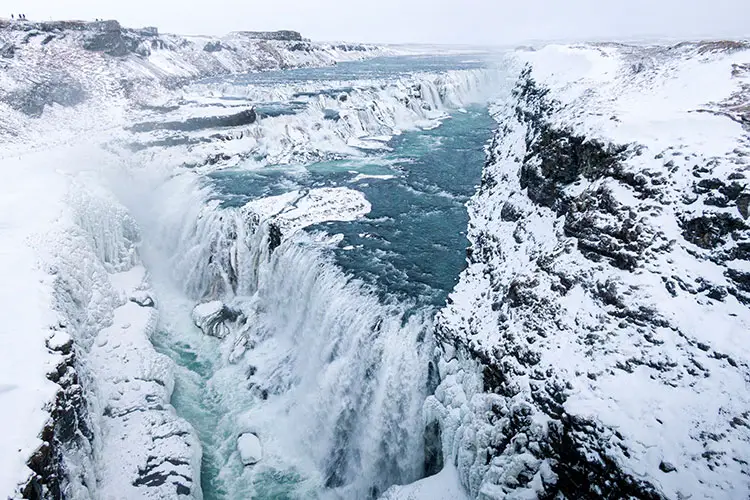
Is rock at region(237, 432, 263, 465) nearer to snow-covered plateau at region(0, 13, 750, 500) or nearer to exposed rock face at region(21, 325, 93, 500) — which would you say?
snow-covered plateau at region(0, 13, 750, 500)

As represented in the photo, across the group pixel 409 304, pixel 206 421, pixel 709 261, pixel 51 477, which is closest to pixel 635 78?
pixel 709 261

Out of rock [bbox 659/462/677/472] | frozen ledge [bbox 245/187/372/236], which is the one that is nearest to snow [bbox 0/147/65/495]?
frozen ledge [bbox 245/187/372/236]

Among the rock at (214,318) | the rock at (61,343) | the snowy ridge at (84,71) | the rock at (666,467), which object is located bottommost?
the rock at (214,318)

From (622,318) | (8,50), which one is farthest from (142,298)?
(8,50)

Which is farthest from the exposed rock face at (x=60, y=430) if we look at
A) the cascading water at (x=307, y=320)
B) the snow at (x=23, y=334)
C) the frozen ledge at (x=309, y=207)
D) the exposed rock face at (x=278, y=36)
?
the exposed rock face at (x=278, y=36)

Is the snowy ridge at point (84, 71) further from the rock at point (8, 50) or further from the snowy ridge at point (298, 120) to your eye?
→ the snowy ridge at point (298, 120)

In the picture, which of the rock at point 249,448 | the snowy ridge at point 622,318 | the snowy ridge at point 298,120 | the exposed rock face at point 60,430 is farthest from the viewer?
the snowy ridge at point 298,120

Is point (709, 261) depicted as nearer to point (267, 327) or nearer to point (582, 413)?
point (582, 413)

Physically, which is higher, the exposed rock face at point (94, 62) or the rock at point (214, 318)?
the exposed rock face at point (94, 62)
